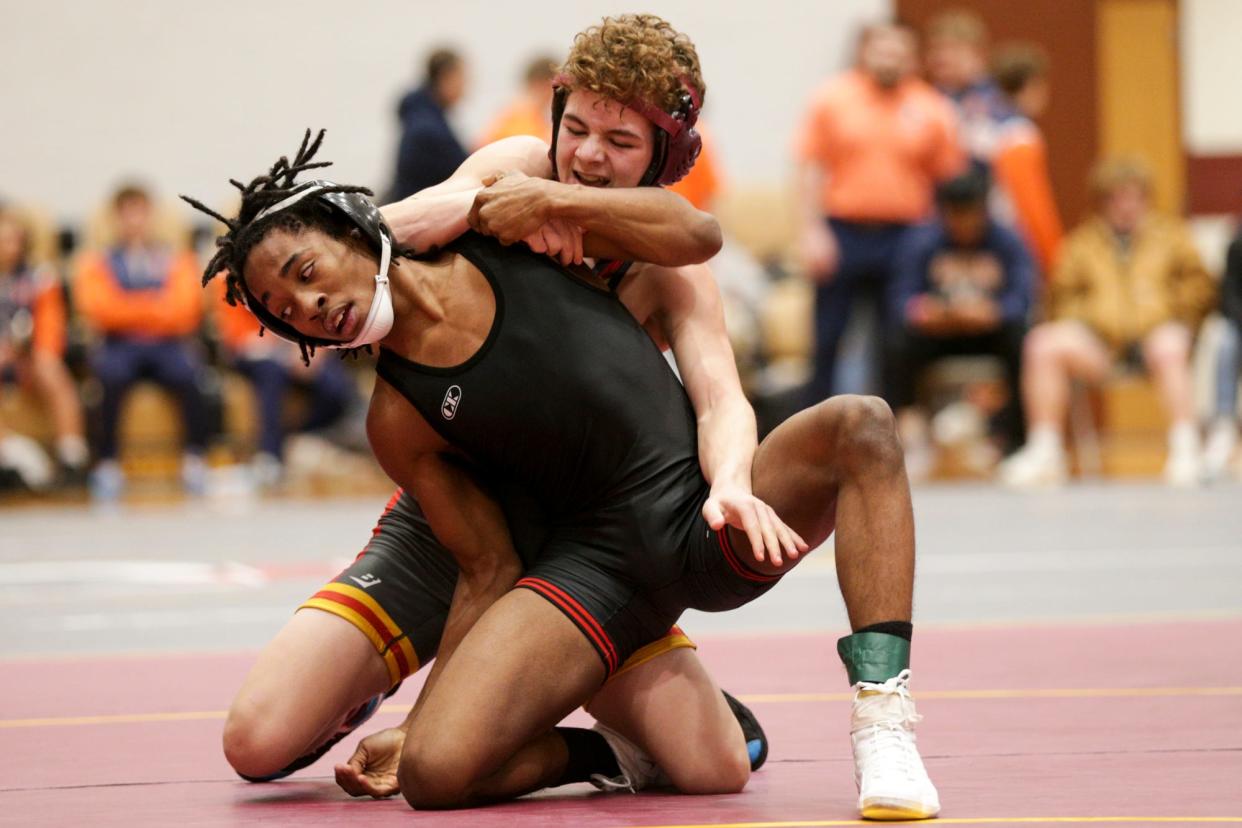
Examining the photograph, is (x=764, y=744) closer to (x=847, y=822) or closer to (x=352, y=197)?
(x=847, y=822)

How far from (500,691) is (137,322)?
682 cm

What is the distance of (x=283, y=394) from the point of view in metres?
9.38

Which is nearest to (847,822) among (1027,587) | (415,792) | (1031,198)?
(415,792)

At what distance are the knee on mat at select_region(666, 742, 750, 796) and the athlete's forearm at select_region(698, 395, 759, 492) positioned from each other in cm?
42

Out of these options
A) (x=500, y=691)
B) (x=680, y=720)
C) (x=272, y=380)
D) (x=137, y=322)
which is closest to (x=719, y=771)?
(x=680, y=720)

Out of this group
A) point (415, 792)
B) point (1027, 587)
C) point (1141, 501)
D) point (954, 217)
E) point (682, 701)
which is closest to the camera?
point (415, 792)

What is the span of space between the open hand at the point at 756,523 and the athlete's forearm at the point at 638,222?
0.42m

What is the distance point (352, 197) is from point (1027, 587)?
3085mm

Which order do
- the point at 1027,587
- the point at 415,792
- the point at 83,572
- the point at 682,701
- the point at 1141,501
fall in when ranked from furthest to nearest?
1. the point at 1141,501
2. the point at 83,572
3. the point at 1027,587
4. the point at 682,701
5. the point at 415,792

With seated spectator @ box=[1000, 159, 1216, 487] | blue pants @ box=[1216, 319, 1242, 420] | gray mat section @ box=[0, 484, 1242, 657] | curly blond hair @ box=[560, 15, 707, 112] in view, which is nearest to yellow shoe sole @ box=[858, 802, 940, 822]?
curly blond hair @ box=[560, 15, 707, 112]

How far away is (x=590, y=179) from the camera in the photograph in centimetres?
306

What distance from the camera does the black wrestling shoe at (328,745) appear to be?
309 centimetres

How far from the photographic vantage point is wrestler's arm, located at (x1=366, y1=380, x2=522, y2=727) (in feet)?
9.59

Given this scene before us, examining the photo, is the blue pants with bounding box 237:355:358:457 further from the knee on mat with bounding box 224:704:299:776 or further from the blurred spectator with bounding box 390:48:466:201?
the knee on mat with bounding box 224:704:299:776
